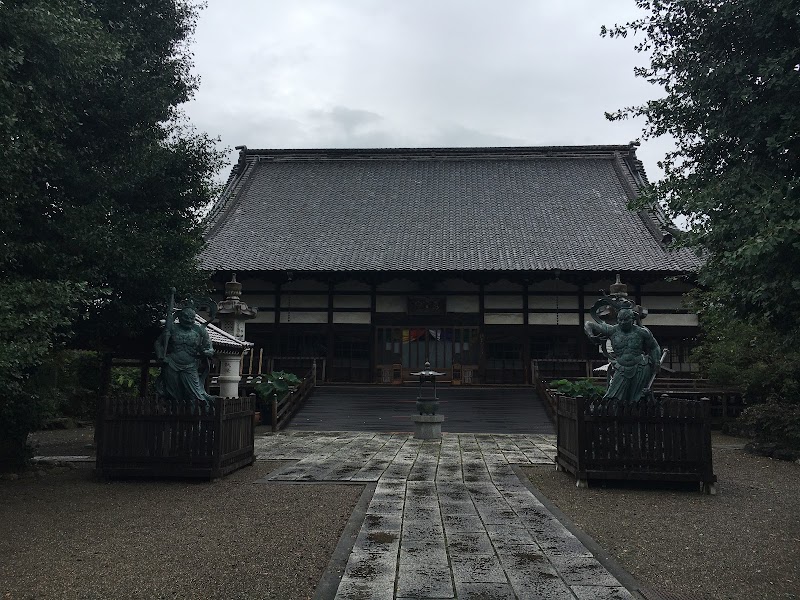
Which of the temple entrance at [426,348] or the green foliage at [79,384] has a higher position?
the temple entrance at [426,348]

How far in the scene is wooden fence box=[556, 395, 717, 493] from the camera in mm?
8047

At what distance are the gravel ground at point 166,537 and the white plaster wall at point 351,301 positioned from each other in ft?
48.4

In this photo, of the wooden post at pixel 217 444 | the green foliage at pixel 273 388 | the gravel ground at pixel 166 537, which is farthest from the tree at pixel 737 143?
the green foliage at pixel 273 388

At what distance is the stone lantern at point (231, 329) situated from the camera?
52.1 feet

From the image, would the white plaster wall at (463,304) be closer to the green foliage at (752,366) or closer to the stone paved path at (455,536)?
the green foliage at (752,366)

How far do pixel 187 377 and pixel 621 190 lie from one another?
23469 mm

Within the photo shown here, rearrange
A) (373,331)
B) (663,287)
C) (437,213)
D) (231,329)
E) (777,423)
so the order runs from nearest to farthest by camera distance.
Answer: (777,423) → (231,329) → (663,287) → (373,331) → (437,213)

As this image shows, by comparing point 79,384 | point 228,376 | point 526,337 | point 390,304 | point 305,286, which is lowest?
point 79,384

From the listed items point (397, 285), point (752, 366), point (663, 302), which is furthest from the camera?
point (397, 285)

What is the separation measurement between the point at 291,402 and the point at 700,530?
13.0 m

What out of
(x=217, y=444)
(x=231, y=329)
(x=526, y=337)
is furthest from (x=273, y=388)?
(x=526, y=337)

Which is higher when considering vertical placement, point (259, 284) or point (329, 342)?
point (259, 284)

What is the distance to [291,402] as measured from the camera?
17.5 metres

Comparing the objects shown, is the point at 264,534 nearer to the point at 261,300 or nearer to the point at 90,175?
the point at 90,175
